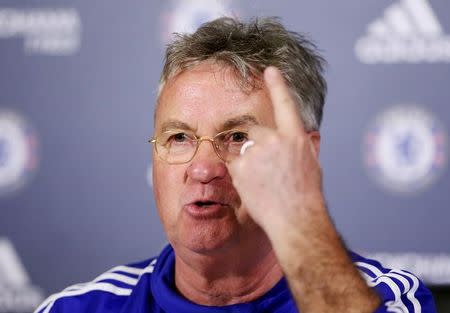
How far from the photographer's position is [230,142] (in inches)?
63.1

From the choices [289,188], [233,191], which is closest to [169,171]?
[233,191]

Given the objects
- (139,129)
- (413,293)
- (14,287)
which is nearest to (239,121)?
(413,293)

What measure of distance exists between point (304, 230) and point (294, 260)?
0.04 meters

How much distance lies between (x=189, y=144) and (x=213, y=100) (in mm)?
96

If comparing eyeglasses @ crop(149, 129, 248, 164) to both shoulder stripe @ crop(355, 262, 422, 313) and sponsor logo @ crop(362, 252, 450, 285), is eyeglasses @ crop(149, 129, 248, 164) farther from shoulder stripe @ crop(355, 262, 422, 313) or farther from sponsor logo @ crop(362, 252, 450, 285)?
sponsor logo @ crop(362, 252, 450, 285)

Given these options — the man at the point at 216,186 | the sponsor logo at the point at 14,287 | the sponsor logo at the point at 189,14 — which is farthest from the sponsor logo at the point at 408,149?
the sponsor logo at the point at 14,287

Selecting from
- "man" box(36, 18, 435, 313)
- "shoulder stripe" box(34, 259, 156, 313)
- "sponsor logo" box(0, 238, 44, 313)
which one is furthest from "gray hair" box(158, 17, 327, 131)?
"sponsor logo" box(0, 238, 44, 313)

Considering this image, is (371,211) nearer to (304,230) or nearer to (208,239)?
(208,239)

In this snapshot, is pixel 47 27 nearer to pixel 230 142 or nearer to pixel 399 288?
pixel 230 142

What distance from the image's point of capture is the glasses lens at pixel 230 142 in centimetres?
159

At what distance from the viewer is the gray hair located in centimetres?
169

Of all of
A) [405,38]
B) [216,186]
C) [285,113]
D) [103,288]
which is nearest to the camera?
[285,113]

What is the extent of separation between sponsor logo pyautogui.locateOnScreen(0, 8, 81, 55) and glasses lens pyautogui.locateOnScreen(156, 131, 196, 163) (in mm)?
948

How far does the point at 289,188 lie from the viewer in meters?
1.18
